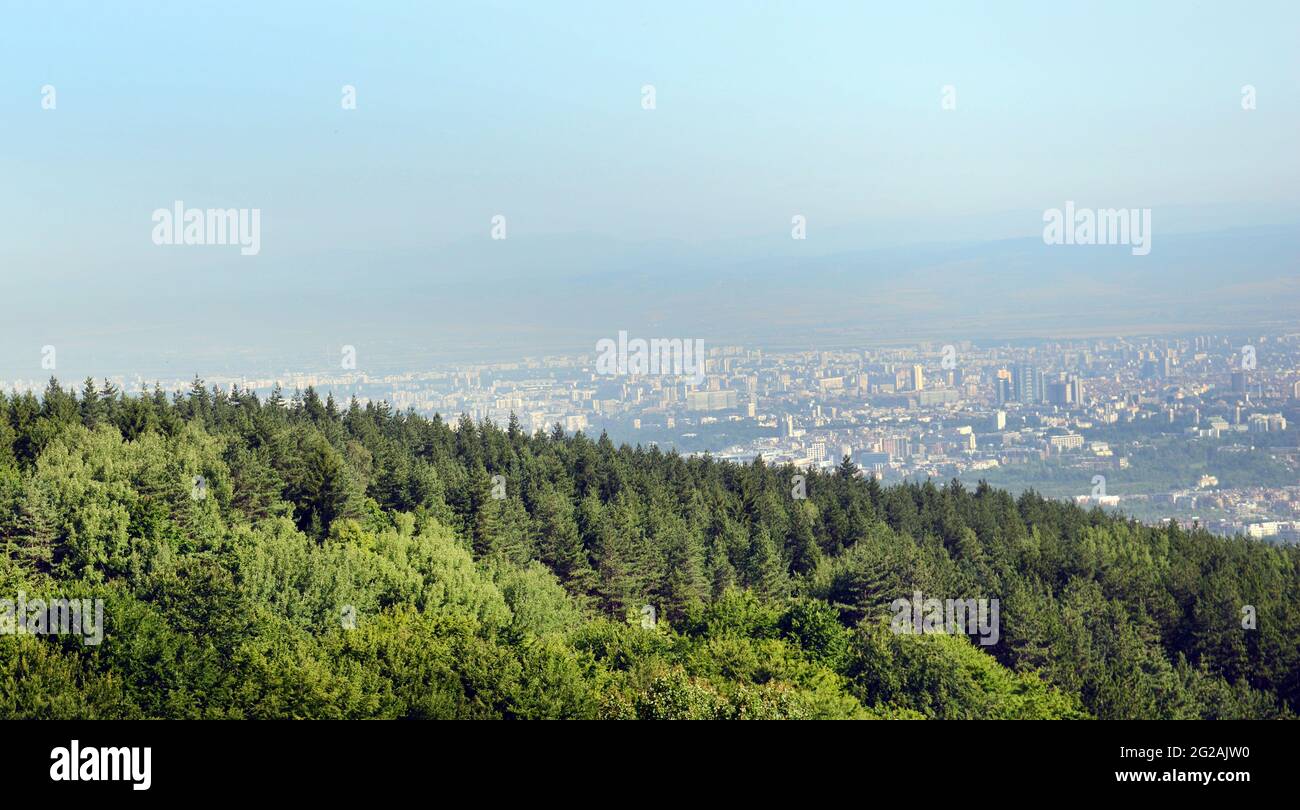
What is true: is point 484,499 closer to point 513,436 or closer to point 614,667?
point 614,667

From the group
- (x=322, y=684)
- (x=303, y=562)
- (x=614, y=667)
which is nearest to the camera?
(x=322, y=684)

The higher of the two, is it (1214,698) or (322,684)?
(322,684)

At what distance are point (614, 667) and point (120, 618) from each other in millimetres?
21438

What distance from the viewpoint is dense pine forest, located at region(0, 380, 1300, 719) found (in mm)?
47031

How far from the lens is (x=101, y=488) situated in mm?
62781

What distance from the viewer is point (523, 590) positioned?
70.1m

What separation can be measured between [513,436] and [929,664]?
268 feet

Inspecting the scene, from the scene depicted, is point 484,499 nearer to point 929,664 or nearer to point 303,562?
Answer: point 303,562

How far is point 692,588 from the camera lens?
8362 cm

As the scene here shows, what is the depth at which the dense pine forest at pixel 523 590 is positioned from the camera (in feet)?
154

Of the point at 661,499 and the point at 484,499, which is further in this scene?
the point at 661,499
